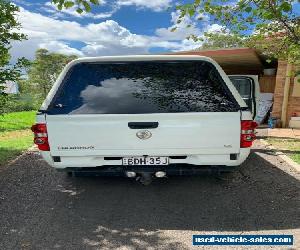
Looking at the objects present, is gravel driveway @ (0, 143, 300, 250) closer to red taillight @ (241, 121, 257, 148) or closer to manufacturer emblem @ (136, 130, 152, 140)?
red taillight @ (241, 121, 257, 148)

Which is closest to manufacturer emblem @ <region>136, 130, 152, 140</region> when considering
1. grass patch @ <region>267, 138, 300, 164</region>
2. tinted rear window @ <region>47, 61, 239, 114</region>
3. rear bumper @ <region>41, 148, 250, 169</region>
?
tinted rear window @ <region>47, 61, 239, 114</region>

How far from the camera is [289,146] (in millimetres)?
9742

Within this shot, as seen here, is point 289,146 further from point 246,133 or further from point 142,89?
point 142,89

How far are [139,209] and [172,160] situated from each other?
821 millimetres

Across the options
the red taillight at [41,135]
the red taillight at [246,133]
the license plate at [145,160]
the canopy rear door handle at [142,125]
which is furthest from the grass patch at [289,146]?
the red taillight at [41,135]

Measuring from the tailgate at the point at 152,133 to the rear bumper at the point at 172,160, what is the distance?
91 mm

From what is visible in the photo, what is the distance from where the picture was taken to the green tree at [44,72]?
162 ft

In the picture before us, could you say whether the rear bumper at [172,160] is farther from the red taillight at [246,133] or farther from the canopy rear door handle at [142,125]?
the canopy rear door handle at [142,125]

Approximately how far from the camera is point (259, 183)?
607cm

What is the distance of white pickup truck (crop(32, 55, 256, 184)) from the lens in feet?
15.1

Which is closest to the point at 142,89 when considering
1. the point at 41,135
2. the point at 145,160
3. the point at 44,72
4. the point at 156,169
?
the point at 145,160

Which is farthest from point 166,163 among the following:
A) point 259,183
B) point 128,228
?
point 259,183

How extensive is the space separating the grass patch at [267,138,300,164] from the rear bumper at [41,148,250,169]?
11.8 feet

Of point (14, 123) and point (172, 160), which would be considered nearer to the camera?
point (172, 160)
